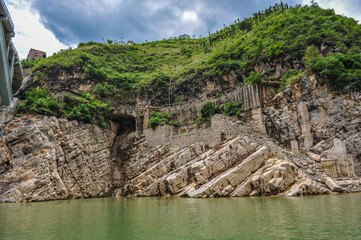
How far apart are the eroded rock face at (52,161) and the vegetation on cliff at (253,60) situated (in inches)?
135

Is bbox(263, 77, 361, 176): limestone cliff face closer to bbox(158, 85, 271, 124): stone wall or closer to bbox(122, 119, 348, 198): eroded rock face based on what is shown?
bbox(158, 85, 271, 124): stone wall

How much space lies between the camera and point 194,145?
2909cm

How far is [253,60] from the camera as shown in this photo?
40156mm

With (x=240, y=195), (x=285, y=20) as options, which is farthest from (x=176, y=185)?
(x=285, y=20)

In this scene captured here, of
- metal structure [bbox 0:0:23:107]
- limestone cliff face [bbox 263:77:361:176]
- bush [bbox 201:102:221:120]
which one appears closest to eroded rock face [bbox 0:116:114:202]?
metal structure [bbox 0:0:23:107]

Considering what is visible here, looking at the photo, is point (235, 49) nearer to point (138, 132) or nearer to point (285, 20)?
point (285, 20)

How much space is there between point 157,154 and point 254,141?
42.2 ft

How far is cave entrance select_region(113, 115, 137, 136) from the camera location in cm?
4031

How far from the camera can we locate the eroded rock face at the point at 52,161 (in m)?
24.5

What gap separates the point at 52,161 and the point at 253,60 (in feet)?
Result: 103

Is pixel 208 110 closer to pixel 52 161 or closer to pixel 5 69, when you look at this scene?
pixel 52 161

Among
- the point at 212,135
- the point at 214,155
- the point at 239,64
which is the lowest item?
the point at 214,155

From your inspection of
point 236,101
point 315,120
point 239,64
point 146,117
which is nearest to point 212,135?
point 236,101

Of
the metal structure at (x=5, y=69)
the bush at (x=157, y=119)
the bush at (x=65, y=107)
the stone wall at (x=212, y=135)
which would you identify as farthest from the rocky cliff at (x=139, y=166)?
the bush at (x=157, y=119)
